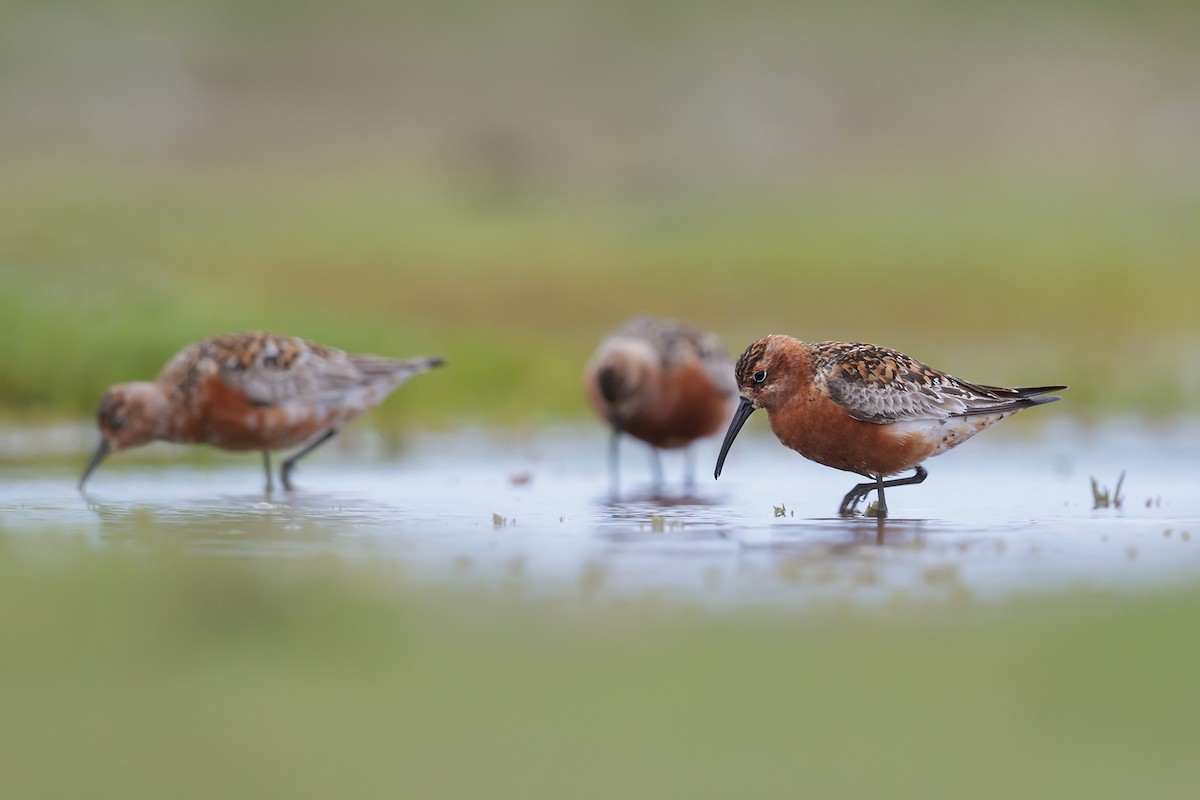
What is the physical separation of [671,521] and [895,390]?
5.65 ft

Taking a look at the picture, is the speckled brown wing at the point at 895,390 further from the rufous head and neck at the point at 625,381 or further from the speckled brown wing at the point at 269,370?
the speckled brown wing at the point at 269,370

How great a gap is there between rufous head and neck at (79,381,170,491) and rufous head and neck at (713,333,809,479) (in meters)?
5.12

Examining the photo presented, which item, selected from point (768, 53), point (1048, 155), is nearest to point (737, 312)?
point (1048, 155)

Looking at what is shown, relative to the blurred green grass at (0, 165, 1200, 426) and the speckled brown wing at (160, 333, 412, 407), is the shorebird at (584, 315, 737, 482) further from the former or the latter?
the blurred green grass at (0, 165, 1200, 426)

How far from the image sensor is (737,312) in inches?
1352

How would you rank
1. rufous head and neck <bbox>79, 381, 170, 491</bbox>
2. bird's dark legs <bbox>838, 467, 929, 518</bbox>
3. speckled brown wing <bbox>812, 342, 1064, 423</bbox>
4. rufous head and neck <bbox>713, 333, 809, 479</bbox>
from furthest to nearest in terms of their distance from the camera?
1. rufous head and neck <bbox>79, 381, 170, 491</bbox>
2. bird's dark legs <bbox>838, 467, 929, 518</bbox>
3. rufous head and neck <bbox>713, 333, 809, 479</bbox>
4. speckled brown wing <bbox>812, 342, 1064, 423</bbox>

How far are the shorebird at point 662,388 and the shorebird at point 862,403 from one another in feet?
11.9

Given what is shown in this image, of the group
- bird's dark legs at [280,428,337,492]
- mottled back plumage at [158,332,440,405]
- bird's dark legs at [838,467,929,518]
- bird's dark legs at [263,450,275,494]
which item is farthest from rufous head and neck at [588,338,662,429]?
bird's dark legs at [838,467,929,518]

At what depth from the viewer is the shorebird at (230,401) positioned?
13273 millimetres

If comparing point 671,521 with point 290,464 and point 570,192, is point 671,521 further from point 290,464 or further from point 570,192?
point 570,192

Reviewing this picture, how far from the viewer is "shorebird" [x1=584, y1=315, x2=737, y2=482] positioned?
1480 centimetres

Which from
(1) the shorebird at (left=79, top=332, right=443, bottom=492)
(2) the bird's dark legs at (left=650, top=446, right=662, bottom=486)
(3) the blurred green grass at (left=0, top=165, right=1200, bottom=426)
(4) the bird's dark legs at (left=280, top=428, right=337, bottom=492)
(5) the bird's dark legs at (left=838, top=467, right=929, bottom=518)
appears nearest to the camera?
(5) the bird's dark legs at (left=838, top=467, right=929, bottom=518)

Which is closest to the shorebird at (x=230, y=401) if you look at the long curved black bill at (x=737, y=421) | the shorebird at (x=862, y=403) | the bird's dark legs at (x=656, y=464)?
the bird's dark legs at (x=656, y=464)

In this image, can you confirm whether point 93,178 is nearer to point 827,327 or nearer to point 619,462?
point 827,327
